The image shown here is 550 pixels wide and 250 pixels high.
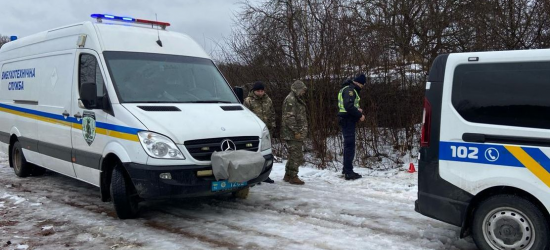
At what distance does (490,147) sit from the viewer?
13.7 feet

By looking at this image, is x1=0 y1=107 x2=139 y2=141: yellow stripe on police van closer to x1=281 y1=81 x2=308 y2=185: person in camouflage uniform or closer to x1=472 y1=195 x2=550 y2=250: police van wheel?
x1=281 y1=81 x2=308 y2=185: person in camouflage uniform

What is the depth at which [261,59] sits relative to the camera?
39.0 feet

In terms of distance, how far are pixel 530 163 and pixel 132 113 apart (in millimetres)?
4211

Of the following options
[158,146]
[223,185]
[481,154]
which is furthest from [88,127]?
[481,154]

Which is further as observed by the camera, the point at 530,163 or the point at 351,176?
the point at 351,176

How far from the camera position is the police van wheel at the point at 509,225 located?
13.2 ft

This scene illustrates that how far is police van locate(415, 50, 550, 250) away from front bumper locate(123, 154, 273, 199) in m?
2.50

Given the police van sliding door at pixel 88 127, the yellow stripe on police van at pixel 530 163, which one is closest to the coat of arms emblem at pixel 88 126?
the police van sliding door at pixel 88 127

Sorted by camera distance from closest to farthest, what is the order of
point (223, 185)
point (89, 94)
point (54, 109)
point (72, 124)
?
point (223, 185) → point (89, 94) → point (72, 124) → point (54, 109)

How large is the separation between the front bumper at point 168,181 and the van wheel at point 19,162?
4.16 m

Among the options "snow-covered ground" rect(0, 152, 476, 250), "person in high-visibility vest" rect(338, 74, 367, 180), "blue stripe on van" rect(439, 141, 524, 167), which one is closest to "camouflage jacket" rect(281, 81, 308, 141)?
"person in high-visibility vest" rect(338, 74, 367, 180)

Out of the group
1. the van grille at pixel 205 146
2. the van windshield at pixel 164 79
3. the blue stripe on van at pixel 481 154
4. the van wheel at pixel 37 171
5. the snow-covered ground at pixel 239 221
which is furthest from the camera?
the van wheel at pixel 37 171

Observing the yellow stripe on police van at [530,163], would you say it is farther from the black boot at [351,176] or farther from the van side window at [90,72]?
the van side window at [90,72]

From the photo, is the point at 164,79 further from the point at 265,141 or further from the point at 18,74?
the point at 18,74
